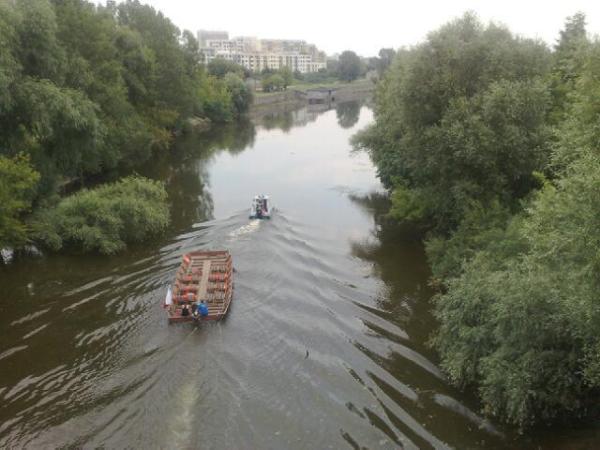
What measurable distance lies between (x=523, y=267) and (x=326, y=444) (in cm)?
766

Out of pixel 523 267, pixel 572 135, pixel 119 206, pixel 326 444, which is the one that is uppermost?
pixel 572 135

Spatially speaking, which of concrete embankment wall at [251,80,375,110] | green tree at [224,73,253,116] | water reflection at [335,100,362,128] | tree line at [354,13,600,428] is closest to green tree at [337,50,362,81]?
concrete embankment wall at [251,80,375,110]

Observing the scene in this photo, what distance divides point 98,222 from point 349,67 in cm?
16626

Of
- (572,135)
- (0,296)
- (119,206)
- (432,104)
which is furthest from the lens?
(119,206)

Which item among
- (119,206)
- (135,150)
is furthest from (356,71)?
(119,206)

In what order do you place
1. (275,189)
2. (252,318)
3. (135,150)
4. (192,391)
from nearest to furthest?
(192,391), (252,318), (275,189), (135,150)

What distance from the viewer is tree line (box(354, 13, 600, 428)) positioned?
41.9 feet

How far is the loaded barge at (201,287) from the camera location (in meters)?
21.5

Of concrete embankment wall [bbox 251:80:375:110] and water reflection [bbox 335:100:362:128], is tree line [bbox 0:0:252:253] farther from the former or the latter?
concrete embankment wall [bbox 251:80:375:110]

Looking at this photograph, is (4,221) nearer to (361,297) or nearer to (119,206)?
(119,206)

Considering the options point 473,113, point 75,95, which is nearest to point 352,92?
point 75,95

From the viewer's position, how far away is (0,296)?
2388cm

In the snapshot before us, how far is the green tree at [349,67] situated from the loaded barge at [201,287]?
167938 mm

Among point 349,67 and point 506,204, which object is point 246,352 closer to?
point 506,204
